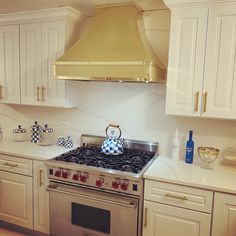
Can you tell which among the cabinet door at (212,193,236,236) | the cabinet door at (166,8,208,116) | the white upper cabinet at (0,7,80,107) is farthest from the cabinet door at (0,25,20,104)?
the cabinet door at (212,193,236,236)

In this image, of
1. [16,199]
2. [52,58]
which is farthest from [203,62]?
[16,199]

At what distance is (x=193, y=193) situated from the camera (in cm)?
179

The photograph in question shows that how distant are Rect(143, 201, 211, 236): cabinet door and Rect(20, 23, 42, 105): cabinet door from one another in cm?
164

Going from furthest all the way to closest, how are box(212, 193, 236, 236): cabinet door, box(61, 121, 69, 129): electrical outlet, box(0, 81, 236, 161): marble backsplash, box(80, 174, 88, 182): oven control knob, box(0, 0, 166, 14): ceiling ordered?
1. box(61, 121, 69, 129): electrical outlet
2. box(0, 81, 236, 161): marble backsplash
3. box(0, 0, 166, 14): ceiling
4. box(80, 174, 88, 182): oven control knob
5. box(212, 193, 236, 236): cabinet door

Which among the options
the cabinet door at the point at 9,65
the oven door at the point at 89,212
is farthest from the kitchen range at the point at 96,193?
the cabinet door at the point at 9,65

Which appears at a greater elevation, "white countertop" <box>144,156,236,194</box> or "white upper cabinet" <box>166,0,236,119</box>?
"white upper cabinet" <box>166,0,236,119</box>

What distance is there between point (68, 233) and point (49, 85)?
1.48 meters

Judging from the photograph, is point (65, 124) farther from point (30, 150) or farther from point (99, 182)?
point (99, 182)

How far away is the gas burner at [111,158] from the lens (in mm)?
2074

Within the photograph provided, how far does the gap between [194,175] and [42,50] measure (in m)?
1.94

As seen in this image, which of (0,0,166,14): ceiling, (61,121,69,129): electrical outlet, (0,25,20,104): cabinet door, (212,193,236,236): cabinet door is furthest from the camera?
(61,121,69,129): electrical outlet

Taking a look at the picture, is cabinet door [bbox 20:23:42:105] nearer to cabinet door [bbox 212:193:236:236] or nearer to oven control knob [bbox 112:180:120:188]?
oven control knob [bbox 112:180:120:188]

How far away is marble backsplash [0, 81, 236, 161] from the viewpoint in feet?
7.48

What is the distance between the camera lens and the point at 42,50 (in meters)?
2.53
